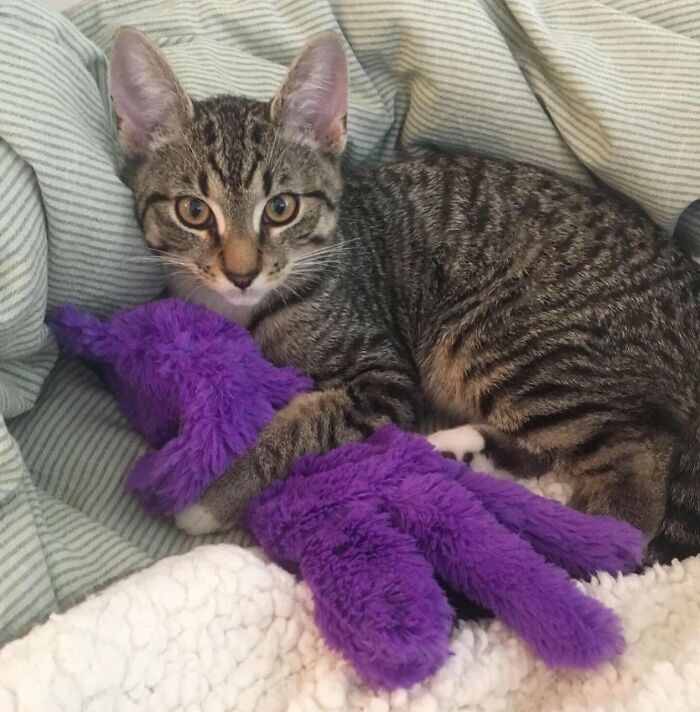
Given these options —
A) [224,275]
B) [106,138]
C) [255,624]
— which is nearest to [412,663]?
[255,624]

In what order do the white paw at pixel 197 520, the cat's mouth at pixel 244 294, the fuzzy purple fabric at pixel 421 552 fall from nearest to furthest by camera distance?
the fuzzy purple fabric at pixel 421 552
the white paw at pixel 197 520
the cat's mouth at pixel 244 294

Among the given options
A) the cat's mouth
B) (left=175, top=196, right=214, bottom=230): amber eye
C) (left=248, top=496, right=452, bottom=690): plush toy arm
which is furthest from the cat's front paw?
(left=175, top=196, right=214, bottom=230): amber eye

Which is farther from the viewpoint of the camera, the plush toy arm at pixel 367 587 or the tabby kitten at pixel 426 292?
the tabby kitten at pixel 426 292

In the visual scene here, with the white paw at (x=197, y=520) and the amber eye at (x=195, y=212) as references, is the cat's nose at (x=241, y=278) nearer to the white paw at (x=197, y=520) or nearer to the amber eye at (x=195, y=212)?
the amber eye at (x=195, y=212)

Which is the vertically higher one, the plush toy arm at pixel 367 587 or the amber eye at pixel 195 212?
the amber eye at pixel 195 212

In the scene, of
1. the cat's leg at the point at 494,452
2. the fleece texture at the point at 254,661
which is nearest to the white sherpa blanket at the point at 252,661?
the fleece texture at the point at 254,661

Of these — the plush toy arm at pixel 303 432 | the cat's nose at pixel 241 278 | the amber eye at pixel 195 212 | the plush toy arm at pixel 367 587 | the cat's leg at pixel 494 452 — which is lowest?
the cat's leg at pixel 494 452

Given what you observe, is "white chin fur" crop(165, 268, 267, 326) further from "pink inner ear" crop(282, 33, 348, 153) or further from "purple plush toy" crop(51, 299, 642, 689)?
"pink inner ear" crop(282, 33, 348, 153)

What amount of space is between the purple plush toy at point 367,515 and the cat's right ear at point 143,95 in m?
0.32

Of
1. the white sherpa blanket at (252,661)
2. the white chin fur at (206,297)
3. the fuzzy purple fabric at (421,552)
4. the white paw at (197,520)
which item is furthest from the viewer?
the white chin fur at (206,297)

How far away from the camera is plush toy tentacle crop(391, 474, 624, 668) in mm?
1010

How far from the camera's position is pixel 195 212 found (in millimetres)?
1373

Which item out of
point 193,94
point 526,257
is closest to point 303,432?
point 526,257

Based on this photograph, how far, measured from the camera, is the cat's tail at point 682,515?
1252mm
